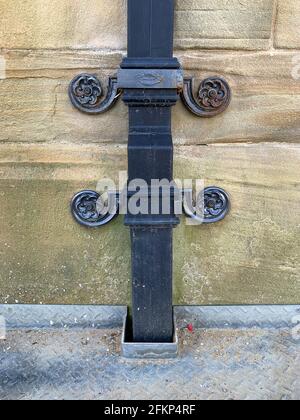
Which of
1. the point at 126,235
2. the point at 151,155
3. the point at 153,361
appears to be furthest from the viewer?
the point at 126,235

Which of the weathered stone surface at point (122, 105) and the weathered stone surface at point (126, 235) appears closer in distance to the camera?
the weathered stone surface at point (122, 105)

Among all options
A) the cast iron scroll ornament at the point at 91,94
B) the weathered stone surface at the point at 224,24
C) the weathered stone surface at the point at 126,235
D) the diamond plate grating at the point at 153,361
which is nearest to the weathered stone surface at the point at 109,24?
the weathered stone surface at the point at 224,24

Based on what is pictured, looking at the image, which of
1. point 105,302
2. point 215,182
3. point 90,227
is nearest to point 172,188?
point 215,182

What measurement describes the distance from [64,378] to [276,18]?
183 cm

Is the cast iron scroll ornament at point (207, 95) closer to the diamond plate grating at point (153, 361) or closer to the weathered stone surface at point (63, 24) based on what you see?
the weathered stone surface at point (63, 24)

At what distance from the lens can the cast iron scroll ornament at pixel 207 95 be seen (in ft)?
5.88

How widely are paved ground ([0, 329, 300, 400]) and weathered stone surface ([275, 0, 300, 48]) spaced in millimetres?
1373

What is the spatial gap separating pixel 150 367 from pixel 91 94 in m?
1.26

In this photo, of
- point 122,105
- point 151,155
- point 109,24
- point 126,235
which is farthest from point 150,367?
point 109,24

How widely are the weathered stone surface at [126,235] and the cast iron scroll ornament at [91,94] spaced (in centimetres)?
19

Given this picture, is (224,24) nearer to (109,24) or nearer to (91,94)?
(109,24)

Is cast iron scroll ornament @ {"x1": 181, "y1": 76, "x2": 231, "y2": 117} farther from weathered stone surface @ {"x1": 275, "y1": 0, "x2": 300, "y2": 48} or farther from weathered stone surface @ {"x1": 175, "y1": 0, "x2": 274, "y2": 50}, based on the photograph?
weathered stone surface @ {"x1": 275, "y1": 0, "x2": 300, "y2": 48}

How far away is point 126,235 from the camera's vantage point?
199cm
